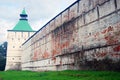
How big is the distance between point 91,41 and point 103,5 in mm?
1854

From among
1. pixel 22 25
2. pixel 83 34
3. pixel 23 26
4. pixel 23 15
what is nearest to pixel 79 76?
pixel 83 34

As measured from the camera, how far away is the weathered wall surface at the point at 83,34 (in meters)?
8.45

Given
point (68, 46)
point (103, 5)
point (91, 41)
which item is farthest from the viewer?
point (68, 46)

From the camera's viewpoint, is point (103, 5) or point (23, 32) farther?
point (23, 32)

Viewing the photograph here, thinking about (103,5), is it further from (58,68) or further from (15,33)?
(15,33)

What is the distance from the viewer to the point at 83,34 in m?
10.9

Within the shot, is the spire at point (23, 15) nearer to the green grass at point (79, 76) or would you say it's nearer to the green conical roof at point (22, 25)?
the green conical roof at point (22, 25)

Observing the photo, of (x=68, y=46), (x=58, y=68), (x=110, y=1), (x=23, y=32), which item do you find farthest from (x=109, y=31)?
(x=23, y=32)

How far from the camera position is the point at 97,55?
30.6ft

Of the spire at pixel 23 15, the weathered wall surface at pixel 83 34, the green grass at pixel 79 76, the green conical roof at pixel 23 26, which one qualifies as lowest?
the green grass at pixel 79 76

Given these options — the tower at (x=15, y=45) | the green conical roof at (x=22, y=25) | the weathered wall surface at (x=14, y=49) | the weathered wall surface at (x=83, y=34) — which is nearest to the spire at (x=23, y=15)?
the green conical roof at (x=22, y=25)

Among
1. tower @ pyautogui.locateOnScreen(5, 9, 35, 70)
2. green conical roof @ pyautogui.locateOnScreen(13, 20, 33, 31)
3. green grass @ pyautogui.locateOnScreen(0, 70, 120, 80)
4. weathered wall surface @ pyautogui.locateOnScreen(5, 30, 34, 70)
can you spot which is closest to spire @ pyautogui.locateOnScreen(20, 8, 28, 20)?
green conical roof @ pyautogui.locateOnScreen(13, 20, 33, 31)

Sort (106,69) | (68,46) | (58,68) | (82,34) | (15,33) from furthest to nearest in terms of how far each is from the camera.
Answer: (15,33) → (58,68) → (68,46) → (82,34) → (106,69)

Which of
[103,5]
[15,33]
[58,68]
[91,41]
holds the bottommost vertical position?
[58,68]
